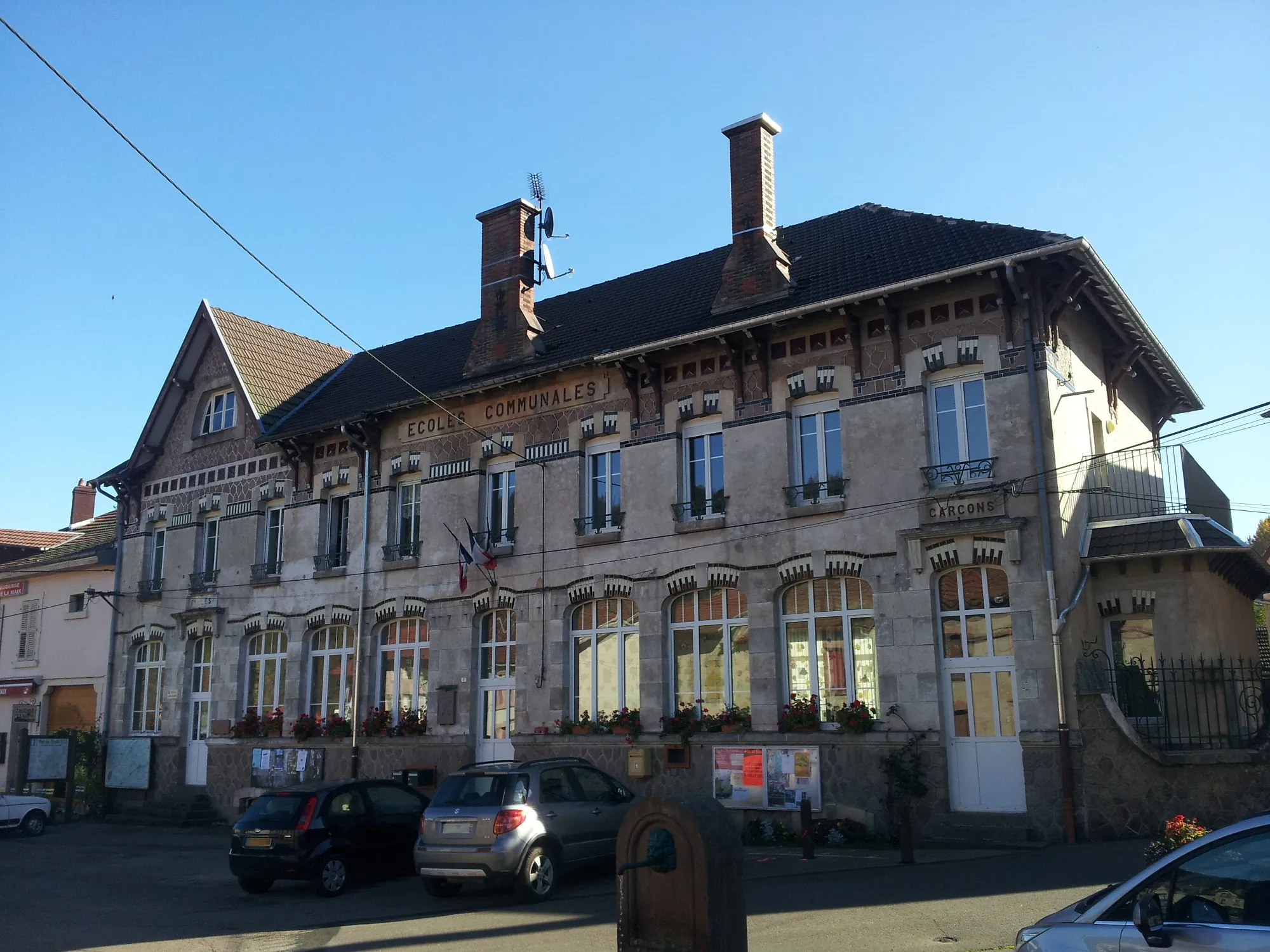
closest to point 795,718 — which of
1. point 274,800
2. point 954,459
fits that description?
point 954,459

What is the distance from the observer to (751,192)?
19.3 m

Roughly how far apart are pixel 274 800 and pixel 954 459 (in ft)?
34.3

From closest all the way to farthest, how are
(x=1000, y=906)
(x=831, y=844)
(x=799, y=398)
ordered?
(x=1000, y=906) → (x=831, y=844) → (x=799, y=398)

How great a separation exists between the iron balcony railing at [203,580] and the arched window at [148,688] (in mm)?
1965

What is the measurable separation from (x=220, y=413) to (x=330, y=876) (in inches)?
645

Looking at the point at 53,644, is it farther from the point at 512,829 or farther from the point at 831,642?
the point at 831,642

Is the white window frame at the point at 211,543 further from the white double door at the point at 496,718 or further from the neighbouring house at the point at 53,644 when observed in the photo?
the white double door at the point at 496,718

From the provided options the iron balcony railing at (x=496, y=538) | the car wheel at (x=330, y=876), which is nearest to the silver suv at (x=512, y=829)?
the car wheel at (x=330, y=876)

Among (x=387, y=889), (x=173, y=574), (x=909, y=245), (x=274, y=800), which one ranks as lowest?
(x=387, y=889)

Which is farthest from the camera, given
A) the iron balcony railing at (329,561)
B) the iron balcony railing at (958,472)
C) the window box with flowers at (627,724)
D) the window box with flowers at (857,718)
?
the iron balcony railing at (329,561)

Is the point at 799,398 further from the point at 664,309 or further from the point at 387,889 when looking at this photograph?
the point at 387,889

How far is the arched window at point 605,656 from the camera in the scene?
1911 centimetres

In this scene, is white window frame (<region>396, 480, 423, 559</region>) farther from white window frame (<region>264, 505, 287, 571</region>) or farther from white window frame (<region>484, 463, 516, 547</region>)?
white window frame (<region>264, 505, 287, 571</region>)

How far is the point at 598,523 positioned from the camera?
19.8m
